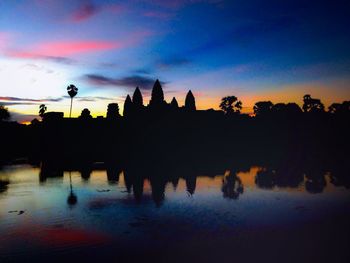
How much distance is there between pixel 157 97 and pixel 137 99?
26.1 ft

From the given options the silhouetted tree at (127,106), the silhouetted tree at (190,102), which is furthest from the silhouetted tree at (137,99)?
the silhouetted tree at (190,102)

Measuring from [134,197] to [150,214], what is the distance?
6.11 meters

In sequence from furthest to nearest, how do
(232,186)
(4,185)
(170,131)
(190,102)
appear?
(190,102) → (170,131) → (4,185) → (232,186)

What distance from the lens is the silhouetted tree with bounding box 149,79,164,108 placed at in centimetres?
10988

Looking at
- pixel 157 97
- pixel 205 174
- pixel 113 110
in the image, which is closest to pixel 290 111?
pixel 157 97

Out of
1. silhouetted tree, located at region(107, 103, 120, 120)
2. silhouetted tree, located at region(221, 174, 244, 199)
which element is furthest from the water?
silhouetted tree, located at region(107, 103, 120, 120)

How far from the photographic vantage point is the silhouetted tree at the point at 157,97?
360 ft

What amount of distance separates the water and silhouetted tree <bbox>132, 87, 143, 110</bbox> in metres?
76.8

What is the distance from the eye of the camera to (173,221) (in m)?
22.8

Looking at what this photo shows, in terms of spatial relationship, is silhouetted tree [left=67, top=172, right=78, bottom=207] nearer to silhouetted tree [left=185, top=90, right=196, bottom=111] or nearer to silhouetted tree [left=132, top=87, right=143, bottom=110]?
silhouetted tree [left=132, top=87, right=143, bottom=110]

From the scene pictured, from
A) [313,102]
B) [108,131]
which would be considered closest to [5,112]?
[108,131]

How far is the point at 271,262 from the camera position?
1574 centimetres

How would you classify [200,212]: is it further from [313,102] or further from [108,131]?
[313,102]

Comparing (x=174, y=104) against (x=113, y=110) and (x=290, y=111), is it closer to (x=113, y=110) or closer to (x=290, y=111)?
(x=113, y=110)
